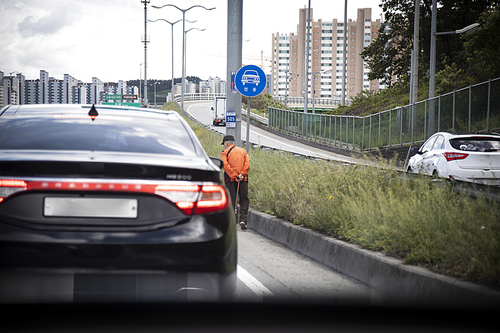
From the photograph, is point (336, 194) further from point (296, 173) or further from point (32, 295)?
point (32, 295)

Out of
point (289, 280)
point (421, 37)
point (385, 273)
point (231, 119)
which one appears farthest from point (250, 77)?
point (421, 37)

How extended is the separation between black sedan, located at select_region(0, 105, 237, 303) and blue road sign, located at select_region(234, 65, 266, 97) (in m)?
9.68

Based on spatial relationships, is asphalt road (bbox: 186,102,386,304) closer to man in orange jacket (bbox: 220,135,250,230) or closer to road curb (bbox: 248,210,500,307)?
road curb (bbox: 248,210,500,307)

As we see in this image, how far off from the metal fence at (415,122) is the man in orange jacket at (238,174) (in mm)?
14954

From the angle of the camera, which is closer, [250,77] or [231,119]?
[250,77]

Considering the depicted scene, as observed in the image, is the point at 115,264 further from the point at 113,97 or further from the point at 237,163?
the point at 113,97

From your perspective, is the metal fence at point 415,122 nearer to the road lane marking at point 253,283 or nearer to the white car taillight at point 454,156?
the white car taillight at point 454,156

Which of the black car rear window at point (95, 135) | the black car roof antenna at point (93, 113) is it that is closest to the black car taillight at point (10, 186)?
the black car rear window at point (95, 135)

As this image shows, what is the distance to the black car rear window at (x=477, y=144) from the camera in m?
13.1

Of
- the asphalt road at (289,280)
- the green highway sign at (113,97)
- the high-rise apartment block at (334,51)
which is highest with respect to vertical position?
the high-rise apartment block at (334,51)

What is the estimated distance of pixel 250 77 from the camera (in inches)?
519

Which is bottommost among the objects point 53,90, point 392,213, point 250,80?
point 392,213

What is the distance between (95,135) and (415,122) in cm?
2854

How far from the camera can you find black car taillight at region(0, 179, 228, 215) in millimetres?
3158
